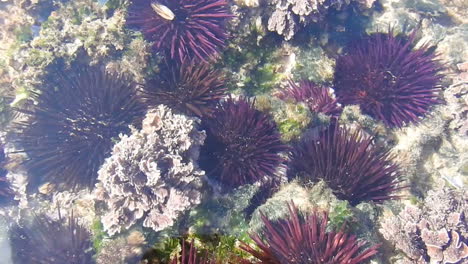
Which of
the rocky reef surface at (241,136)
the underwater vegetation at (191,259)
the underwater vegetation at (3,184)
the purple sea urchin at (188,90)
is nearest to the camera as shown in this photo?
the underwater vegetation at (191,259)

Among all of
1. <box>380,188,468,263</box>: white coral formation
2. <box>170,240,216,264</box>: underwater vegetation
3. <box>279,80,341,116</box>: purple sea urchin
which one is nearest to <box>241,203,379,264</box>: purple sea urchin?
<box>170,240,216,264</box>: underwater vegetation

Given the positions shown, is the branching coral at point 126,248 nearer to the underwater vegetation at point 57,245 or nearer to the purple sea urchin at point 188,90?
the underwater vegetation at point 57,245

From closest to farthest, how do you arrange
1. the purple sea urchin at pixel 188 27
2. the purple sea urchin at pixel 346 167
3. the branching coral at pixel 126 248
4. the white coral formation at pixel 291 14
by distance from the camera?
the purple sea urchin at pixel 346 167 → the branching coral at pixel 126 248 → the purple sea urchin at pixel 188 27 → the white coral formation at pixel 291 14

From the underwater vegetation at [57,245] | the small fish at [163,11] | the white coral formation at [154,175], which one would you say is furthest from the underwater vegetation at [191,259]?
the small fish at [163,11]

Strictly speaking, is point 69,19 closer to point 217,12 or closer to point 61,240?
point 217,12

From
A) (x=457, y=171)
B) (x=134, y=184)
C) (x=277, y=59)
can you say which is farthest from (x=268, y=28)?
(x=457, y=171)

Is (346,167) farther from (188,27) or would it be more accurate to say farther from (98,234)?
(98,234)
